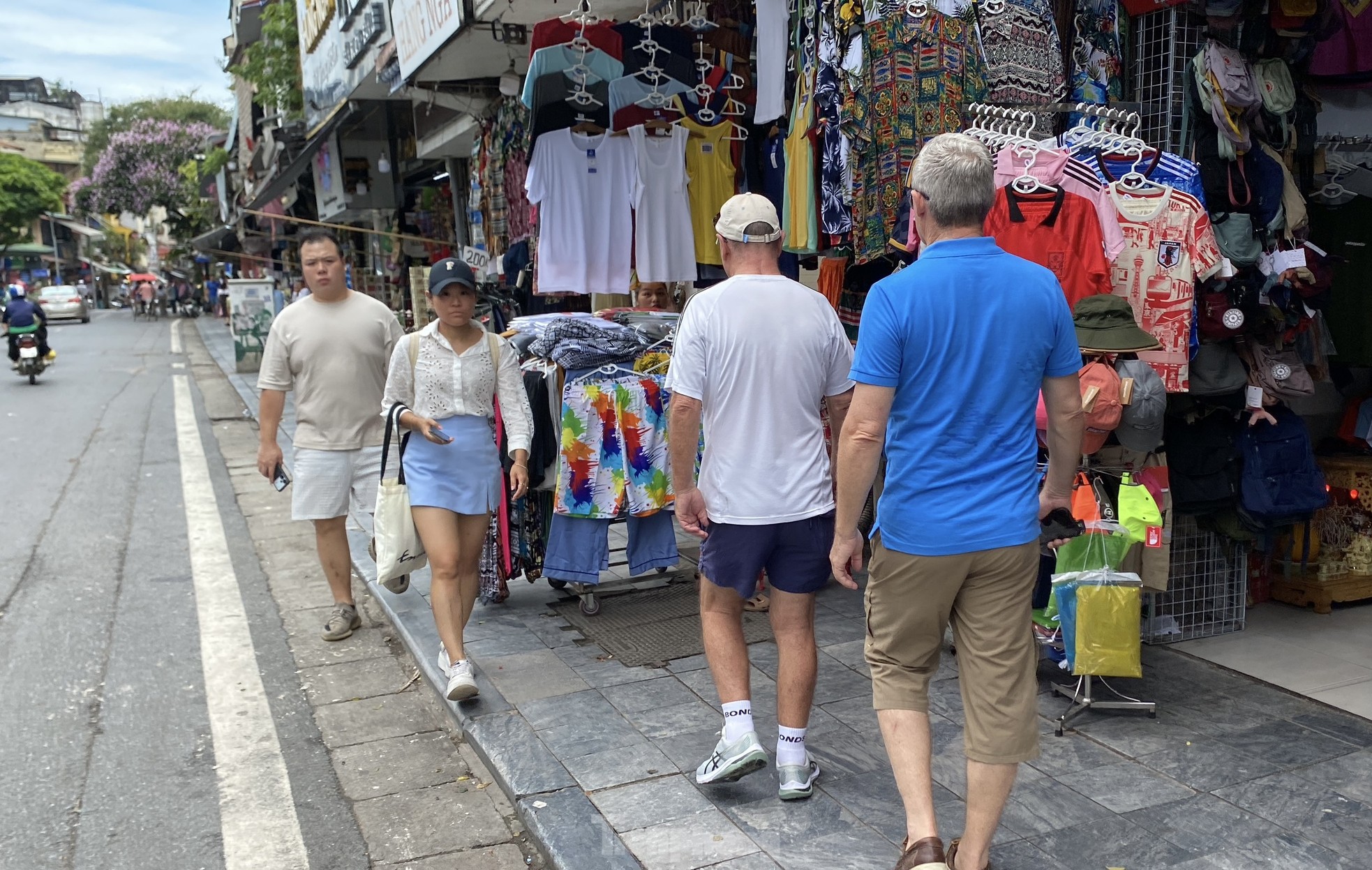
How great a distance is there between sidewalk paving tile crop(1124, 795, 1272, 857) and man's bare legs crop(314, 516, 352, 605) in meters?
4.01

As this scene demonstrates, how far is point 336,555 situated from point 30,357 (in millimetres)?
16784

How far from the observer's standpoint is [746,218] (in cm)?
341

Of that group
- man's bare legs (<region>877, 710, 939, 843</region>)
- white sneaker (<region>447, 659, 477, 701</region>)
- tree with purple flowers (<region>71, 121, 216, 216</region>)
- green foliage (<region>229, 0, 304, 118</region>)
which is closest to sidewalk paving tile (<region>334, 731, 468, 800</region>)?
white sneaker (<region>447, 659, 477, 701</region>)

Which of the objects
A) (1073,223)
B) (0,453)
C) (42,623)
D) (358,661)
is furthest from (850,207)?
(0,453)

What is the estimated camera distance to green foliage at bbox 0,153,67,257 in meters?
63.6

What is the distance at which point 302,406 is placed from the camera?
17.6 feet

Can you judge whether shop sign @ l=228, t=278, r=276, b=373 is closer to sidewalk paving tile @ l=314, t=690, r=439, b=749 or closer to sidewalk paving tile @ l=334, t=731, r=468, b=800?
sidewalk paving tile @ l=314, t=690, r=439, b=749

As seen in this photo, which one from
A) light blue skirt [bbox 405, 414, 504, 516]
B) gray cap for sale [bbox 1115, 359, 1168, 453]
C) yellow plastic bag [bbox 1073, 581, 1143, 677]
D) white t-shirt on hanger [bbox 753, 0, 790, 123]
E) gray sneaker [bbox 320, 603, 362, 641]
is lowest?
gray sneaker [bbox 320, 603, 362, 641]

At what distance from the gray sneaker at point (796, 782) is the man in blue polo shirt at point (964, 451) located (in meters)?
0.63

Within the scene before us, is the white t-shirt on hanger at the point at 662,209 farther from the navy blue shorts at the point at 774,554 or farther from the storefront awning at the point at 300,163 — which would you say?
the storefront awning at the point at 300,163

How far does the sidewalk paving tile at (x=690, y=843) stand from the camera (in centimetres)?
313

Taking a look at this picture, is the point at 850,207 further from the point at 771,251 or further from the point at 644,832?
the point at 644,832

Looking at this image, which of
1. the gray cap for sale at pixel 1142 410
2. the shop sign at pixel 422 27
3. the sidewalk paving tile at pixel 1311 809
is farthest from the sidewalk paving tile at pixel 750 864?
the shop sign at pixel 422 27

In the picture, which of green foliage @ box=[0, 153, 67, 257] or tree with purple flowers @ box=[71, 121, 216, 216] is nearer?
tree with purple flowers @ box=[71, 121, 216, 216]
